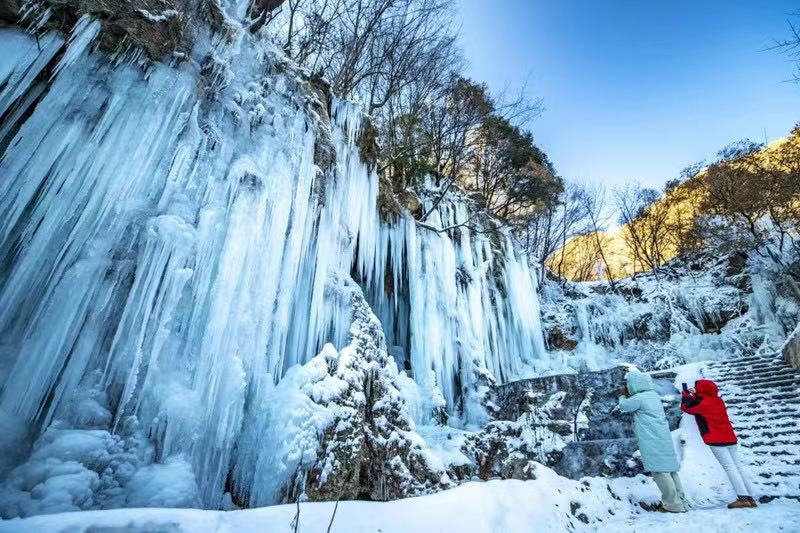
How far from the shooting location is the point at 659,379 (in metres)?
7.74

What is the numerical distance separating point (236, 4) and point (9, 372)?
551 cm

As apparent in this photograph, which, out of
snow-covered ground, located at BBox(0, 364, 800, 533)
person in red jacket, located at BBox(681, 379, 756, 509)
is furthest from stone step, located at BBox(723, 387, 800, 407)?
person in red jacket, located at BBox(681, 379, 756, 509)

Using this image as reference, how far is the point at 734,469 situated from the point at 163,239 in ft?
19.7

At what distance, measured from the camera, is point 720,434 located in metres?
3.72

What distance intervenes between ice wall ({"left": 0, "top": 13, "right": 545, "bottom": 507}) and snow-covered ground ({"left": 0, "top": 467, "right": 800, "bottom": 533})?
1915mm

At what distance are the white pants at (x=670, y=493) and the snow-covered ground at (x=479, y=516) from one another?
0.12 m

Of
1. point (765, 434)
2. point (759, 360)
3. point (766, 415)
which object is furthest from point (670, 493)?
point (759, 360)

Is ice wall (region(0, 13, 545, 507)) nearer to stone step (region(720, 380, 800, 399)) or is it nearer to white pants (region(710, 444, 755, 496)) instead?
white pants (region(710, 444, 755, 496))

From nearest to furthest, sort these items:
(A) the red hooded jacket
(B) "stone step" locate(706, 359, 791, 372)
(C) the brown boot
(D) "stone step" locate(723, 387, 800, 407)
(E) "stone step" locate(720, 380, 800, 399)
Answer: (C) the brown boot < (A) the red hooded jacket < (D) "stone step" locate(723, 387, 800, 407) < (E) "stone step" locate(720, 380, 800, 399) < (B) "stone step" locate(706, 359, 791, 372)

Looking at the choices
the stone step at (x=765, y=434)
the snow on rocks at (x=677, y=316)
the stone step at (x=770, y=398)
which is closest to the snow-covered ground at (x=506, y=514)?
the stone step at (x=765, y=434)

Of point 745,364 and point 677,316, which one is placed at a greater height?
point 677,316

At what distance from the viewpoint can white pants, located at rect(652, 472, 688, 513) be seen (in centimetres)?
357

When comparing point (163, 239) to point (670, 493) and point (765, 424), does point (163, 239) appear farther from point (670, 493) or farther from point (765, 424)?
point (765, 424)

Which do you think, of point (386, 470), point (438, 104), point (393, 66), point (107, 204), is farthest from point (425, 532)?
point (438, 104)
